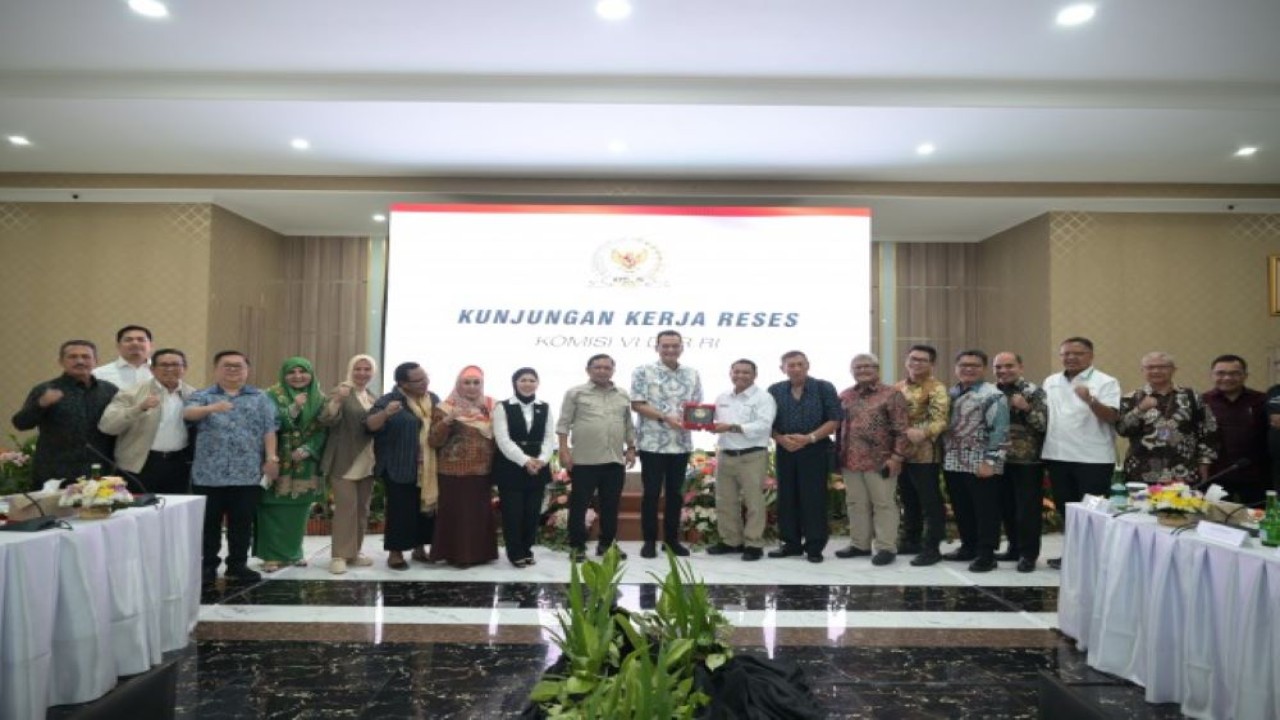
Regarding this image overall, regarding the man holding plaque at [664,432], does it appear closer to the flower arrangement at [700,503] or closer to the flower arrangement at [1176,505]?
the flower arrangement at [700,503]

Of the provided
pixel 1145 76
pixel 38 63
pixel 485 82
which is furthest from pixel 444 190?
pixel 1145 76

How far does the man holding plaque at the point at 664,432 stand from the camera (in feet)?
16.9

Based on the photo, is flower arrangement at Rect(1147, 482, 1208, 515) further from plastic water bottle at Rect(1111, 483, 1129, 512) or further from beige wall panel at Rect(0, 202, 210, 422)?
beige wall panel at Rect(0, 202, 210, 422)

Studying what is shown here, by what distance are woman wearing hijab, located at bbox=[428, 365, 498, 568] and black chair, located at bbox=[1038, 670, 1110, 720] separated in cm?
372

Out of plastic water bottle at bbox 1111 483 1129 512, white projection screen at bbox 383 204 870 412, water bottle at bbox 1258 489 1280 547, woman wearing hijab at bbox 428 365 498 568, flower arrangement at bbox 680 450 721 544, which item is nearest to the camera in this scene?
water bottle at bbox 1258 489 1280 547

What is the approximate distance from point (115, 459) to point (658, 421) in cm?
299

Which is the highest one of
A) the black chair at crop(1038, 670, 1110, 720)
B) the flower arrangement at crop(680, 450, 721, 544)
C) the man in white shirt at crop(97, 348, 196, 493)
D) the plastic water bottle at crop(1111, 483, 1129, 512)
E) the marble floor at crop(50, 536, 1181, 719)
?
the man in white shirt at crop(97, 348, 196, 493)

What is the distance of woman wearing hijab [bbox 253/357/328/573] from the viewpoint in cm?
455

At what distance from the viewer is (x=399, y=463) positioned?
4.68 metres

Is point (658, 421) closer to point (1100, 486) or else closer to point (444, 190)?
point (1100, 486)

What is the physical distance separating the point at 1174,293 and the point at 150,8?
335 inches

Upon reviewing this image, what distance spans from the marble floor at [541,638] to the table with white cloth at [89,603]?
0.15 m

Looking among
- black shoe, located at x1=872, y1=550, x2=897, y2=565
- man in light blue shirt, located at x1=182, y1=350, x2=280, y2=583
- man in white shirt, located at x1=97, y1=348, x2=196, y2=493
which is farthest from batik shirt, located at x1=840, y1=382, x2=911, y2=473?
man in white shirt, located at x1=97, y1=348, x2=196, y2=493

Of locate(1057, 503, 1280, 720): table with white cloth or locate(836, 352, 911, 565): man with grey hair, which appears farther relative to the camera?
locate(836, 352, 911, 565): man with grey hair
